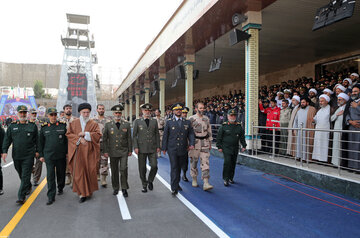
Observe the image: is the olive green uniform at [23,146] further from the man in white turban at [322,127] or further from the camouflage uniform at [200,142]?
the man in white turban at [322,127]

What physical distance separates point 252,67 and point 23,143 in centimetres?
718

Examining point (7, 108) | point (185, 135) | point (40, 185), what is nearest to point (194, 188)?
point (185, 135)

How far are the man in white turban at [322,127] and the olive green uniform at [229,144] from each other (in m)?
2.04

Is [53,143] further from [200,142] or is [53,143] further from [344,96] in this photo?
[344,96]

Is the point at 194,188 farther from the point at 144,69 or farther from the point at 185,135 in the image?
the point at 144,69

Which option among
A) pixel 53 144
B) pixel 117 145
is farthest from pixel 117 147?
pixel 53 144

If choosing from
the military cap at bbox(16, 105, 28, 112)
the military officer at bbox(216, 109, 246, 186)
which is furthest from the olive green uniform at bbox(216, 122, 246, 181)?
the military cap at bbox(16, 105, 28, 112)

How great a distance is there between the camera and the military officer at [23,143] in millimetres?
5164

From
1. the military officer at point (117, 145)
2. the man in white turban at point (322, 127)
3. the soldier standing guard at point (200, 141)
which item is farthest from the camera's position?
the man in white turban at point (322, 127)

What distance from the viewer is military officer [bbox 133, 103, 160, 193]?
5777 mm

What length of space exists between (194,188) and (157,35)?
11328 millimetres

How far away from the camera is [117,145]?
18.3ft

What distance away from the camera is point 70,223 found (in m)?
3.91

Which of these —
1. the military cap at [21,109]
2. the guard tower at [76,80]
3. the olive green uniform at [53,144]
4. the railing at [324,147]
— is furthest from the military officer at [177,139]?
the guard tower at [76,80]
